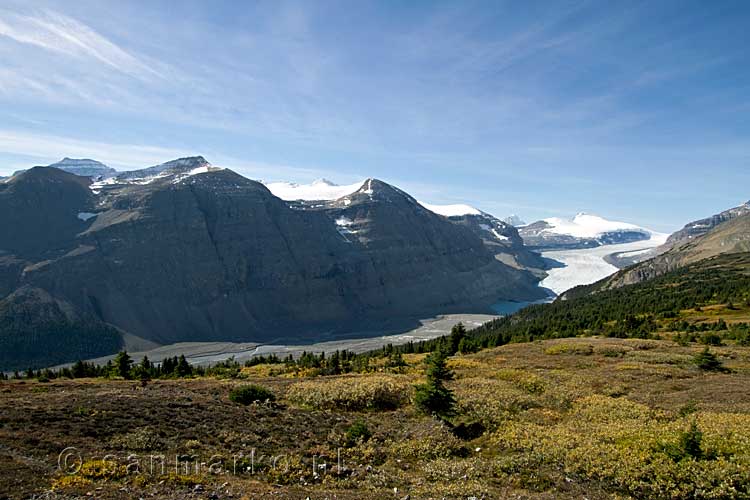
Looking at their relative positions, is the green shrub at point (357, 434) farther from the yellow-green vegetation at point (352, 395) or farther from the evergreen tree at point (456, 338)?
the evergreen tree at point (456, 338)

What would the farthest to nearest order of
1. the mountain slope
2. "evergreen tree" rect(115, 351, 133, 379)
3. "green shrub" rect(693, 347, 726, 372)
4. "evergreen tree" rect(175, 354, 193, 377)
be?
the mountain slope → "evergreen tree" rect(175, 354, 193, 377) → "evergreen tree" rect(115, 351, 133, 379) → "green shrub" rect(693, 347, 726, 372)

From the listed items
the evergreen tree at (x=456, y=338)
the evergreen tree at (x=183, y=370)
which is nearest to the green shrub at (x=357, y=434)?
the evergreen tree at (x=183, y=370)

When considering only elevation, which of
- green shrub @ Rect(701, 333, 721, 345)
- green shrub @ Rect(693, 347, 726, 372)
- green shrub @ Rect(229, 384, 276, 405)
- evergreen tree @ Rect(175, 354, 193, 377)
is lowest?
evergreen tree @ Rect(175, 354, 193, 377)

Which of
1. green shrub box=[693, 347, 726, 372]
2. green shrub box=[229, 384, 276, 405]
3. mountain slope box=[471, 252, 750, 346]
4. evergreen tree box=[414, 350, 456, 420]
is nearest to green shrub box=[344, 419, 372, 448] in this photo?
evergreen tree box=[414, 350, 456, 420]

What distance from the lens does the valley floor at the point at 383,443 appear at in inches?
684

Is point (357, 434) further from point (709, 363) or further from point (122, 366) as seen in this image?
point (122, 366)

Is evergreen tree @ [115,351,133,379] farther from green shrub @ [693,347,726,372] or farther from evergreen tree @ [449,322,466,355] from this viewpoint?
green shrub @ [693,347,726,372]

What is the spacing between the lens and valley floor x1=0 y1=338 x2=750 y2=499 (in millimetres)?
17375

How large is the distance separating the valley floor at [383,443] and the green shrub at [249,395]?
899 millimetres

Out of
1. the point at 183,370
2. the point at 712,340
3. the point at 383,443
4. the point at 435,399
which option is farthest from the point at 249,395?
the point at 712,340

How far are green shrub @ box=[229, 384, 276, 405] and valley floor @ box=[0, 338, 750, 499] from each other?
0.90 metres

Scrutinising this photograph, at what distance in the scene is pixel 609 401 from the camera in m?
30.6

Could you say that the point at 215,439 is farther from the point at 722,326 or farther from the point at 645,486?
the point at 722,326

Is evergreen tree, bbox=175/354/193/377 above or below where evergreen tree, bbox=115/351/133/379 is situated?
below
